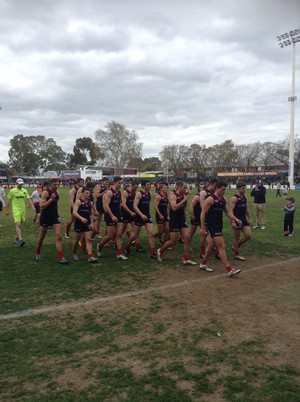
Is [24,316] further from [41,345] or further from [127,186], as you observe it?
[127,186]

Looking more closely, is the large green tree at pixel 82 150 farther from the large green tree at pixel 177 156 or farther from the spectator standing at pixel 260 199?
the spectator standing at pixel 260 199

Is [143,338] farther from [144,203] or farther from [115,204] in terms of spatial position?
[144,203]

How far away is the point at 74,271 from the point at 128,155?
85.7 meters

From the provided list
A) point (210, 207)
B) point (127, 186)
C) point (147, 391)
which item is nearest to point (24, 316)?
point (147, 391)

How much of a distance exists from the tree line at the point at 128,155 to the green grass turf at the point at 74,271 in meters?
69.3

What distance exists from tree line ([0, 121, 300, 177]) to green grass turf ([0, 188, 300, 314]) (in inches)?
2730

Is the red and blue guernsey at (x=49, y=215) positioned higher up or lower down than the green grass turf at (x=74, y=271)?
higher up

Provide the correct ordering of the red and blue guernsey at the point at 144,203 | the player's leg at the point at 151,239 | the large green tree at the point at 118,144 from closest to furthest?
the player's leg at the point at 151,239, the red and blue guernsey at the point at 144,203, the large green tree at the point at 118,144

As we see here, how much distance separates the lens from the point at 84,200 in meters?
8.12

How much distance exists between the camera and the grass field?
3.33 m

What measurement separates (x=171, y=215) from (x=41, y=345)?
4583 millimetres

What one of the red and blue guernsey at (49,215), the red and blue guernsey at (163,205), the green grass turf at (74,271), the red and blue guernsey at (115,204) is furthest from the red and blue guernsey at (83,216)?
the red and blue guernsey at (163,205)

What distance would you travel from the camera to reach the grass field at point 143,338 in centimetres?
333

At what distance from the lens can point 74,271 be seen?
7.41 m
